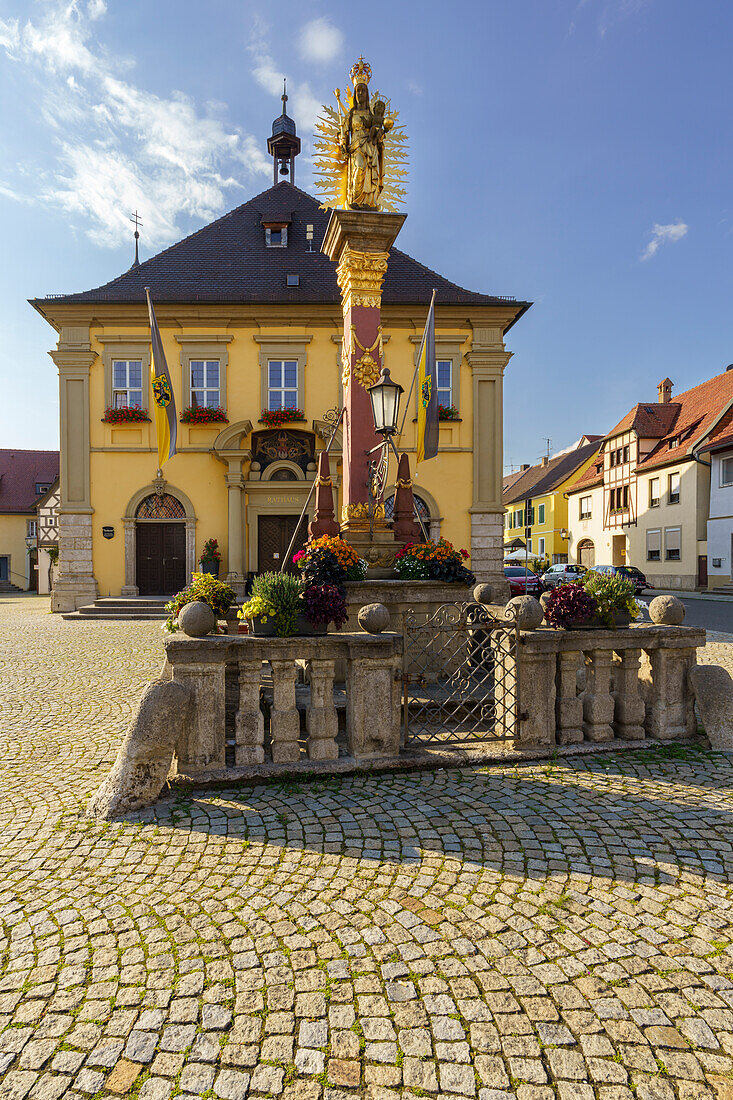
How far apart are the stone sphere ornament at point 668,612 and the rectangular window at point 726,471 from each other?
26.4 metres

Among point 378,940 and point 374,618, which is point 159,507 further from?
point 378,940

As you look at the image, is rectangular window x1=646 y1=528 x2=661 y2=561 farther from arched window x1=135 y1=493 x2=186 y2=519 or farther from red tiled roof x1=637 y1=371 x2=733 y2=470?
arched window x1=135 y1=493 x2=186 y2=519

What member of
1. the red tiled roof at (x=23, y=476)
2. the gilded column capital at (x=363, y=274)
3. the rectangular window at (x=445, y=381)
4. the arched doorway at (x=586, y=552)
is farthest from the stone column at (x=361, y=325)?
the red tiled roof at (x=23, y=476)

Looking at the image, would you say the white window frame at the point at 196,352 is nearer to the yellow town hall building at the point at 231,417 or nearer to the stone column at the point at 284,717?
the yellow town hall building at the point at 231,417

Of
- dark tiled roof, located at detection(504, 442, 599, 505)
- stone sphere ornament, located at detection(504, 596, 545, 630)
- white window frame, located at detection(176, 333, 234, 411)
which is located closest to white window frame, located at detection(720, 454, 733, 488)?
dark tiled roof, located at detection(504, 442, 599, 505)

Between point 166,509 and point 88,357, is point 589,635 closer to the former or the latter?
point 166,509

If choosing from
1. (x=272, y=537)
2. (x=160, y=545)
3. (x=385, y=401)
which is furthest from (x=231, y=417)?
(x=385, y=401)

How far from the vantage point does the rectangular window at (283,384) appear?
1894 centimetres

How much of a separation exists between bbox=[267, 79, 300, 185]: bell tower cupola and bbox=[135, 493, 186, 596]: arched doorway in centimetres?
1482

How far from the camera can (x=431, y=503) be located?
62.2 ft

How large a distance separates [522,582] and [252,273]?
1351cm

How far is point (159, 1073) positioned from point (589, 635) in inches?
154

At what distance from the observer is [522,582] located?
18719mm

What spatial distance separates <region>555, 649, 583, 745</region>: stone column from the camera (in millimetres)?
4758
